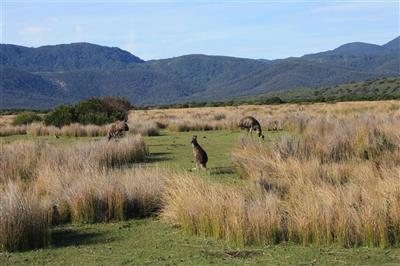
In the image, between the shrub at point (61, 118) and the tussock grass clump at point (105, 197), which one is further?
the shrub at point (61, 118)

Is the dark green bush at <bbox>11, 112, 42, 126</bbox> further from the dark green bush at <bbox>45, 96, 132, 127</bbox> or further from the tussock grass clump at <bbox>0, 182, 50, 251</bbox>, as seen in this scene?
the tussock grass clump at <bbox>0, 182, 50, 251</bbox>

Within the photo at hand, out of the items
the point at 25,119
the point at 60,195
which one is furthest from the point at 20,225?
the point at 25,119

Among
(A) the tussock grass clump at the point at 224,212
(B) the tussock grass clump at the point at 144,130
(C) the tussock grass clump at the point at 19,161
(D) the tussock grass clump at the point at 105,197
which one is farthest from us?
(B) the tussock grass clump at the point at 144,130

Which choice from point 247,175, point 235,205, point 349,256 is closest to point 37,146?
point 247,175

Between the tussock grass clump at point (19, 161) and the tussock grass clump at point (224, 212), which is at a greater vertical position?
the tussock grass clump at point (19, 161)

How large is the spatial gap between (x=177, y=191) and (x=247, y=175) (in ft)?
12.0

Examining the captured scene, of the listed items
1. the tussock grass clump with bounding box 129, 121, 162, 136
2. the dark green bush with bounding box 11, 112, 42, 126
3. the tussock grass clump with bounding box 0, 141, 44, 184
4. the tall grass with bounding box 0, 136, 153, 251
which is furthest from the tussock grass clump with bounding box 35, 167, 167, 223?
the dark green bush with bounding box 11, 112, 42, 126

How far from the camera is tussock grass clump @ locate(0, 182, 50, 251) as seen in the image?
885 cm

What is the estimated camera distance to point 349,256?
315 inches

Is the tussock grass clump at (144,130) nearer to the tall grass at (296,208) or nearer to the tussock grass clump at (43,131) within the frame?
the tussock grass clump at (43,131)

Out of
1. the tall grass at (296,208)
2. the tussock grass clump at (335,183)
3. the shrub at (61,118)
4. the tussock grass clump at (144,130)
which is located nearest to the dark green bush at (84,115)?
the shrub at (61,118)

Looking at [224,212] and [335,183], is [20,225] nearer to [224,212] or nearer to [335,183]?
[224,212]

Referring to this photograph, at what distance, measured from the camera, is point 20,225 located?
8.89m

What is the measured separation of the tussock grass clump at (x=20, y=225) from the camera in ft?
29.0
